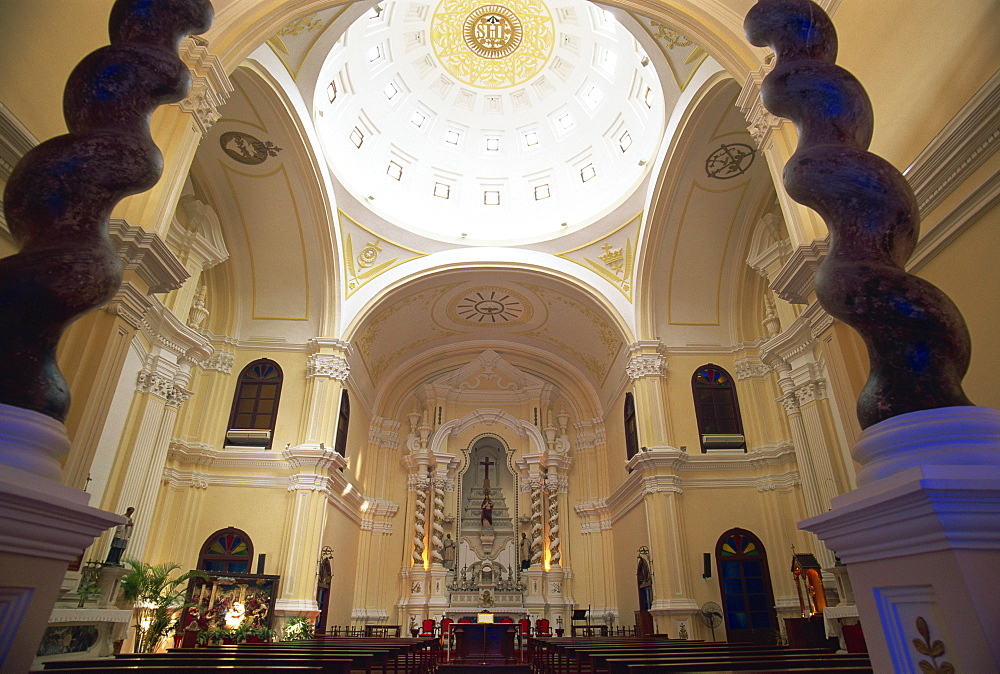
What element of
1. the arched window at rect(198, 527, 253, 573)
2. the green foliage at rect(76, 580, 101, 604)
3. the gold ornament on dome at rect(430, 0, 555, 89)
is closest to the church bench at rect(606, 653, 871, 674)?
the green foliage at rect(76, 580, 101, 604)

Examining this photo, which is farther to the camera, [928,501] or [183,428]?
[183,428]

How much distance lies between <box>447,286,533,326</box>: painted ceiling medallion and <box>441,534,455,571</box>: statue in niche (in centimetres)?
678

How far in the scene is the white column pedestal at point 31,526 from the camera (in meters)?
1.84

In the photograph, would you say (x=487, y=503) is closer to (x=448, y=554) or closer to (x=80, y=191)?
(x=448, y=554)

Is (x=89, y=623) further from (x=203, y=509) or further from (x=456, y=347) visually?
(x=456, y=347)

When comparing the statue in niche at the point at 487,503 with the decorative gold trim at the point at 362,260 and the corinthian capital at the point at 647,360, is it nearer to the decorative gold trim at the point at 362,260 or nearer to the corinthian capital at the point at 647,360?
the corinthian capital at the point at 647,360

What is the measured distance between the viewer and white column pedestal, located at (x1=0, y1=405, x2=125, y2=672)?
1.84 metres

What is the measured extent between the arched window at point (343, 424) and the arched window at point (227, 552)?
300cm

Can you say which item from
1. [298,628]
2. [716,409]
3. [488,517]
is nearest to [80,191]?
[298,628]

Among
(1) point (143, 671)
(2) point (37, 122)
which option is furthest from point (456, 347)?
(1) point (143, 671)

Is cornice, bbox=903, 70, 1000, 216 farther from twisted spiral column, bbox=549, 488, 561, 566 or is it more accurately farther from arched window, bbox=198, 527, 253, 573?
twisted spiral column, bbox=549, 488, 561, 566

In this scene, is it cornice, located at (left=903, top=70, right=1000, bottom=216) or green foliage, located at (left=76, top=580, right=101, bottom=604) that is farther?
green foliage, located at (left=76, top=580, right=101, bottom=604)

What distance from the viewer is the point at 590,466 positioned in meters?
18.2

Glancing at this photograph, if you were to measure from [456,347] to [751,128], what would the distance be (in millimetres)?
12855
